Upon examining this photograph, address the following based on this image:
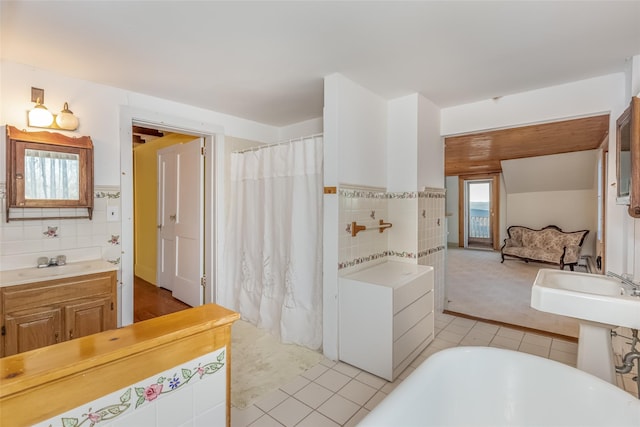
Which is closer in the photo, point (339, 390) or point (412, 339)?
point (339, 390)

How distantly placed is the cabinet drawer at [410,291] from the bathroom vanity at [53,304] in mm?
2040

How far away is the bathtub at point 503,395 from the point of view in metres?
1.14

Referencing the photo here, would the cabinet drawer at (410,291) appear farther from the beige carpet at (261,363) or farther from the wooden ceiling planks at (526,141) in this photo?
the wooden ceiling planks at (526,141)

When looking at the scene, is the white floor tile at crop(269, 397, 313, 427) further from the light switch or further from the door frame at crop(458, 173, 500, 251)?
the door frame at crop(458, 173, 500, 251)

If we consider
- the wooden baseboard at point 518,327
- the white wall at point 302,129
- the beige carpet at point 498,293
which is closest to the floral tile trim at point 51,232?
the white wall at point 302,129

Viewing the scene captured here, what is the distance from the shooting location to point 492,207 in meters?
7.37

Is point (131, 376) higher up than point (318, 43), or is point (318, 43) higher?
point (318, 43)

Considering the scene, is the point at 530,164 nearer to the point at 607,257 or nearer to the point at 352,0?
the point at 607,257

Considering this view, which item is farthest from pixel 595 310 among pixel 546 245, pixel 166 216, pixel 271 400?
pixel 546 245

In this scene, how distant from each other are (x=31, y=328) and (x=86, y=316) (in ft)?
0.88

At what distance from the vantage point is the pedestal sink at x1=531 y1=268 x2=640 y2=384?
1354 mm

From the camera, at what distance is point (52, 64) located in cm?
206

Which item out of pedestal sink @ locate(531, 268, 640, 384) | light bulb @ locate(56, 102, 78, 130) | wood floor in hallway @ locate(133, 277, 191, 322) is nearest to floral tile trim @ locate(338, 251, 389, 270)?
pedestal sink @ locate(531, 268, 640, 384)

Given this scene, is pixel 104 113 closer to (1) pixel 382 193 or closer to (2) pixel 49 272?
(2) pixel 49 272
